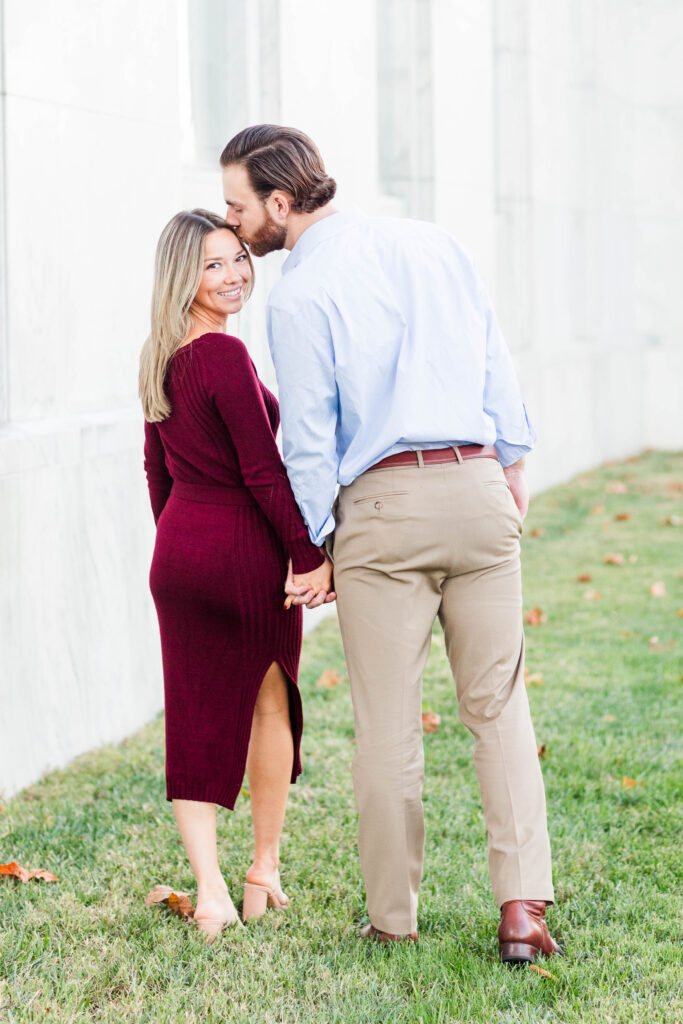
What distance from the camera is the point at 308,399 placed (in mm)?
3105

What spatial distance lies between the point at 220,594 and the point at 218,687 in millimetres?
267

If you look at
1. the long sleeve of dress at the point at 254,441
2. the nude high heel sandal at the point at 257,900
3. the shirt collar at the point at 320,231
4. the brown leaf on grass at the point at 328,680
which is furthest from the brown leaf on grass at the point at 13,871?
the brown leaf on grass at the point at 328,680

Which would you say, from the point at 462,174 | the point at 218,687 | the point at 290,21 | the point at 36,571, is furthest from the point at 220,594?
the point at 462,174

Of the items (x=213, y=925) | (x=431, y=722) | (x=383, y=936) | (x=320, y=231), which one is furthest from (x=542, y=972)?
(x=431, y=722)

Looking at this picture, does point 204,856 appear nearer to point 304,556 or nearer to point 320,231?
point 304,556

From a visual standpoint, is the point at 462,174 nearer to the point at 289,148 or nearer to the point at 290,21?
the point at 290,21

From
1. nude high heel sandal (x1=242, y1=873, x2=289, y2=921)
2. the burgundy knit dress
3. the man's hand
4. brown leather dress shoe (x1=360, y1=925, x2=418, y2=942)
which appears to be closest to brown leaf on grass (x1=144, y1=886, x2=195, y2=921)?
nude high heel sandal (x1=242, y1=873, x2=289, y2=921)

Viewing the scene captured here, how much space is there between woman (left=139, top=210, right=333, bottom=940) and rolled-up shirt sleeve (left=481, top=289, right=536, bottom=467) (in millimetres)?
576

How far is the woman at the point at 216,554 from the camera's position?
10.8 feet

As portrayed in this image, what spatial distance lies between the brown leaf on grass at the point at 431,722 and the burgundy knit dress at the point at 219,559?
1.83 meters

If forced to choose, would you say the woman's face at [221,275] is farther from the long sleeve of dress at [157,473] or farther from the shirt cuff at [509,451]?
the shirt cuff at [509,451]

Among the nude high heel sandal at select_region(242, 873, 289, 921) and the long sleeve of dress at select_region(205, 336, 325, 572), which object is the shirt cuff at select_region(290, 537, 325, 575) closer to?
the long sleeve of dress at select_region(205, 336, 325, 572)

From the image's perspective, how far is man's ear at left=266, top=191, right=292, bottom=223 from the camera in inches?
126

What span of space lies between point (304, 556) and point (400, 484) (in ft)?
1.11
